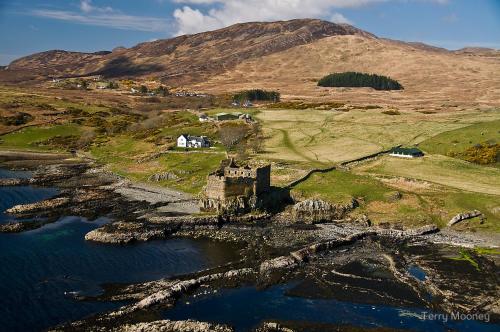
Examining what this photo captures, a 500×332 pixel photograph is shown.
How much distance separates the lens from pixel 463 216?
217ft

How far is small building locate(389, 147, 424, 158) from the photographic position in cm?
9546

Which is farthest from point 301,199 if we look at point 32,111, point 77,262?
point 32,111

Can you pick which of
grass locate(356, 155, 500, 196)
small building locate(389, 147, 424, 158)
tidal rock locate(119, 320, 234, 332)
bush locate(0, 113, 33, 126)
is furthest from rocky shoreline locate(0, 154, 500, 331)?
bush locate(0, 113, 33, 126)

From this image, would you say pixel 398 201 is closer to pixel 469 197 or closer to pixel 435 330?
pixel 469 197

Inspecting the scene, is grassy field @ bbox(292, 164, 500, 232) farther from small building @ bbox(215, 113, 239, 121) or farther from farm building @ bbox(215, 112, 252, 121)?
small building @ bbox(215, 113, 239, 121)

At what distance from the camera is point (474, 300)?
144ft

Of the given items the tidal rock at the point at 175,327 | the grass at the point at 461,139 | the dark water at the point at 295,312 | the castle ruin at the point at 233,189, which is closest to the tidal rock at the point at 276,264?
the dark water at the point at 295,312

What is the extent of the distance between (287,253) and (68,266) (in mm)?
23944

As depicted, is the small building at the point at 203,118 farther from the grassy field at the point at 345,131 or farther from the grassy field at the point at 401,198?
the grassy field at the point at 401,198

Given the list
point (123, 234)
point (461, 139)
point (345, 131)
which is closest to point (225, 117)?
point (345, 131)

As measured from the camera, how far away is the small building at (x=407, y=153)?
95456mm

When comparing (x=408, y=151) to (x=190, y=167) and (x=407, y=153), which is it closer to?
(x=407, y=153)

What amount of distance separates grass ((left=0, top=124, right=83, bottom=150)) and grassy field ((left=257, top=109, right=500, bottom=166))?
60.9 metres

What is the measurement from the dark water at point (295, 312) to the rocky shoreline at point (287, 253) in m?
1.43
